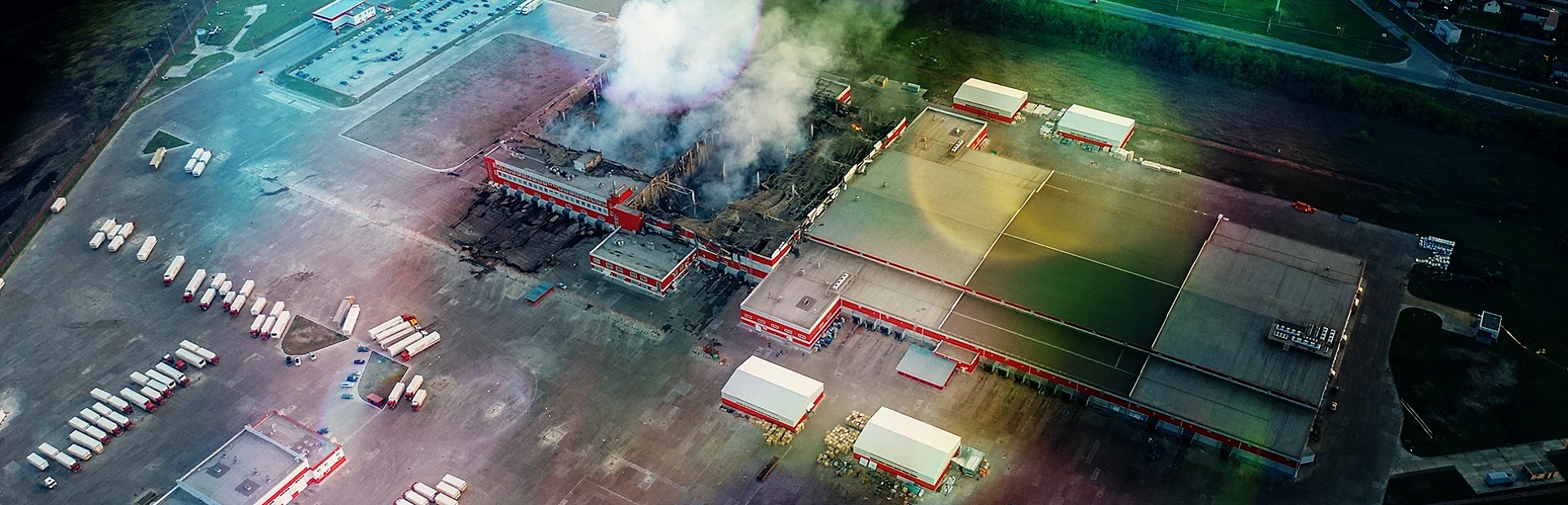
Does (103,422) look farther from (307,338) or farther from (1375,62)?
(1375,62)

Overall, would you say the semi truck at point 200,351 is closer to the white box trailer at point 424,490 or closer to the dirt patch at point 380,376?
the dirt patch at point 380,376

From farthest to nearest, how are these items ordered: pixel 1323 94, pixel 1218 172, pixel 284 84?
1. pixel 284 84
2. pixel 1323 94
3. pixel 1218 172

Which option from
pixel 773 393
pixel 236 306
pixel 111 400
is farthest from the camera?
pixel 236 306

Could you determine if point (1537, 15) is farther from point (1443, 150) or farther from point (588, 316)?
point (588, 316)

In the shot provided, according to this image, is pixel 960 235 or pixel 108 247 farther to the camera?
pixel 108 247

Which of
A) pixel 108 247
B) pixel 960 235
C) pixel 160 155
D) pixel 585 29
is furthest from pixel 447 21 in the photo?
pixel 960 235

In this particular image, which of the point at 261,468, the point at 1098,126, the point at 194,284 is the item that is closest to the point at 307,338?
the point at 194,284

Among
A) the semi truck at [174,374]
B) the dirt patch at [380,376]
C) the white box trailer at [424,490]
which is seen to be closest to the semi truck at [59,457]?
the semi truck at [174,374]
